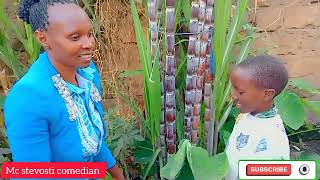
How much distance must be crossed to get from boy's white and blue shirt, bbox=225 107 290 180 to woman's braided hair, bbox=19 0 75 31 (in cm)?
71

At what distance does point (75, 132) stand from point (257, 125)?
60cm

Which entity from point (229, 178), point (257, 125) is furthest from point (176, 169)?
point (257, 125)

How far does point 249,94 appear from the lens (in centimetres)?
164

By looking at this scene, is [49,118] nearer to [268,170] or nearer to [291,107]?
[268,170]

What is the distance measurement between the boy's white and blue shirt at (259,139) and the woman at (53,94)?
1.69 feet

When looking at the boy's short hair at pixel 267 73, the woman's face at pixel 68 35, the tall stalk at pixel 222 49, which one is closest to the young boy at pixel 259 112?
the boy's short hair at pixel 267 73

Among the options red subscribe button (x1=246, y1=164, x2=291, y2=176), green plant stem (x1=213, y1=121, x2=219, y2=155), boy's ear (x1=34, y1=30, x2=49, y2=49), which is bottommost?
green plant stem (x1=213, y1=121, x2=219, y2=155)

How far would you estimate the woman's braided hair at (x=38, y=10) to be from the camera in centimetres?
144

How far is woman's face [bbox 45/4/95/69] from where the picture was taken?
4.65ft

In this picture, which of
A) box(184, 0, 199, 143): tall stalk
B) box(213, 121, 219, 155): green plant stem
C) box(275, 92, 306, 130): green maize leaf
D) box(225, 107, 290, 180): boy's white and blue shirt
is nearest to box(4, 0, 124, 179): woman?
box(225, 107, 290, 180): boy's white and blue shirt

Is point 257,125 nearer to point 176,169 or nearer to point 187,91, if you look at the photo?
point 176,169

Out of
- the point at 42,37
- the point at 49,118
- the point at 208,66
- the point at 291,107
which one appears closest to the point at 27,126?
the point at 49,118

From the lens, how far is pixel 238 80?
5.44 feet

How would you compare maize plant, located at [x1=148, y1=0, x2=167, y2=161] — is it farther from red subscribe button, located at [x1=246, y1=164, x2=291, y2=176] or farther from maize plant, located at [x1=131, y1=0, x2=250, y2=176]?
red subscribe button, located at [x1=246, y1=164, x2=291, y2=176]
